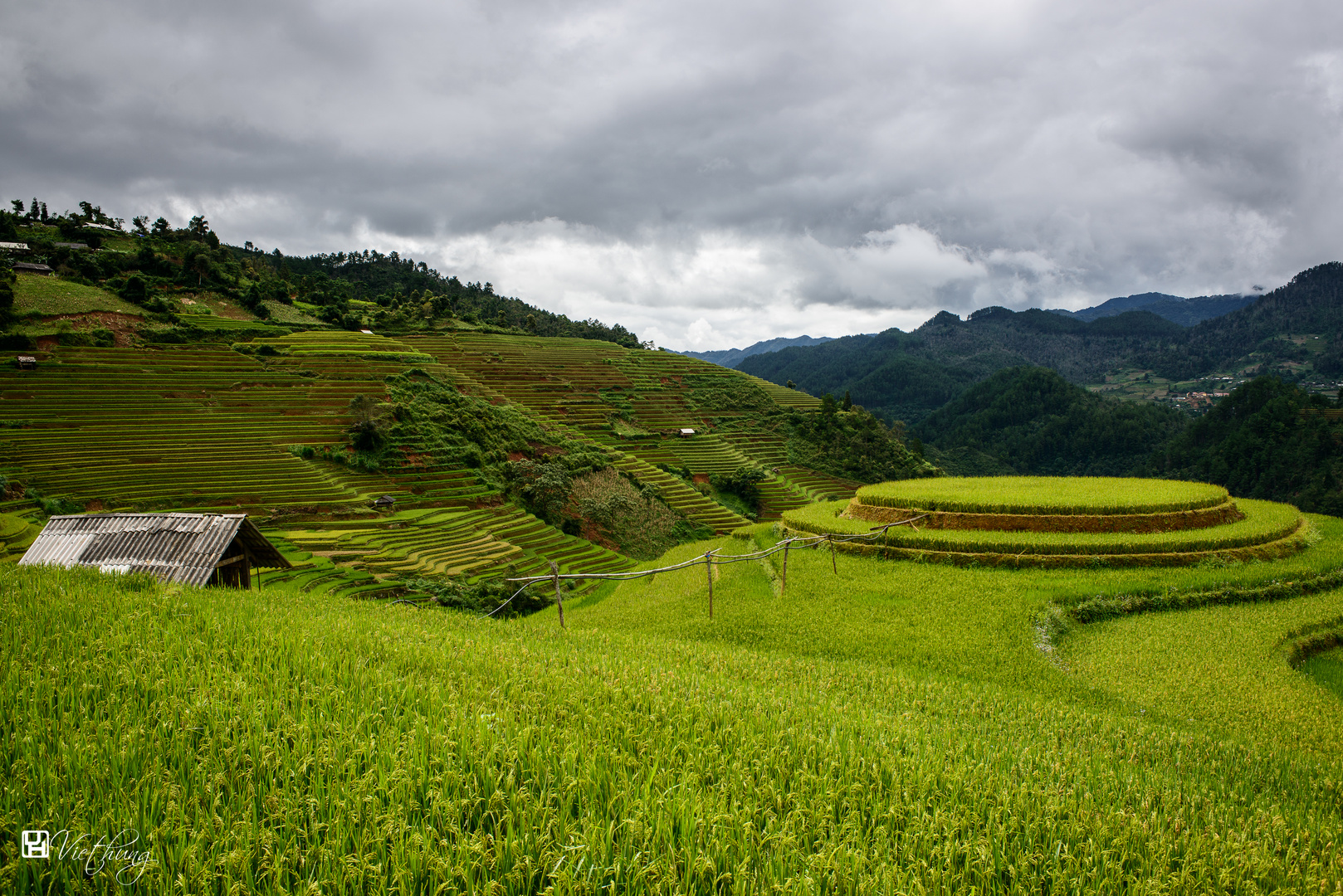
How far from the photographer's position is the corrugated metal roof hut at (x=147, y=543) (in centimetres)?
1151

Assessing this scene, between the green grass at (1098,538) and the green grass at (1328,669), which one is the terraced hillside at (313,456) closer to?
the green grass at (1098,538)

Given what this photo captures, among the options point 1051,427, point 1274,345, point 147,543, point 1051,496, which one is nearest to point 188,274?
point 147,543

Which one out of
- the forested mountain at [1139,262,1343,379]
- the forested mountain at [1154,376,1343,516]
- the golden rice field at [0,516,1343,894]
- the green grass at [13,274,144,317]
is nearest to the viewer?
the golden rice field at [0,516,1343,894]

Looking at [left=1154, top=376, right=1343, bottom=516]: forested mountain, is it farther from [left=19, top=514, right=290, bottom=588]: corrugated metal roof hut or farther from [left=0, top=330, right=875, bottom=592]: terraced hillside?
[left=19, top=514, right=290, bottom=588]: corrugated metal roof hut

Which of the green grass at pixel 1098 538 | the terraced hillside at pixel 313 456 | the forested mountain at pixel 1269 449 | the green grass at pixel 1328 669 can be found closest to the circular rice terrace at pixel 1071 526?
the green grass at pixel 1098 538

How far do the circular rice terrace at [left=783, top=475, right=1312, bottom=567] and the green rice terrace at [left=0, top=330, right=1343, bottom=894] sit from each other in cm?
12

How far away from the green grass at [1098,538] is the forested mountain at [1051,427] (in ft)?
304

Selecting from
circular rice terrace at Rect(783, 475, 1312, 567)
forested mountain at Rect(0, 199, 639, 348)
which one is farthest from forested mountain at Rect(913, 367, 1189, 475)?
circular rice terrace at Rect(783, 475, 1312, 567)

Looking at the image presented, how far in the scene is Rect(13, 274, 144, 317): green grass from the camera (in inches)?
1500

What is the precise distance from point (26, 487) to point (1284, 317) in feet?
956

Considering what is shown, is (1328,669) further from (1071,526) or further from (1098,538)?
(1071,526)

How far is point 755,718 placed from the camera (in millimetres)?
4035

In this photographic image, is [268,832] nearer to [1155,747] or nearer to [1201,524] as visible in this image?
[1155,747]

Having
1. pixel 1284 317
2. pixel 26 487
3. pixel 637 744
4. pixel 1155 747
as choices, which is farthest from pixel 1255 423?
pixel 1284 317
